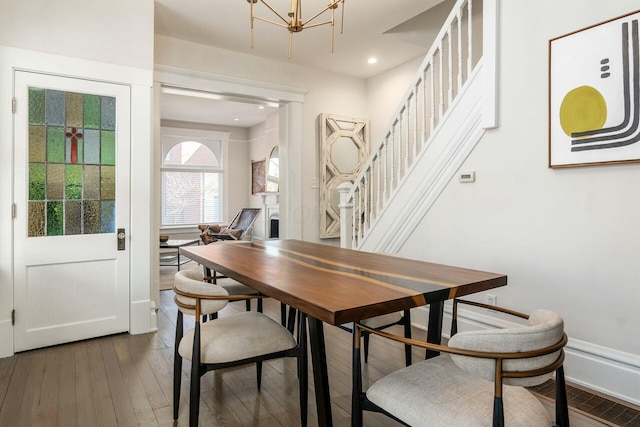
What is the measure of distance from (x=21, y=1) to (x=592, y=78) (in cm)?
391

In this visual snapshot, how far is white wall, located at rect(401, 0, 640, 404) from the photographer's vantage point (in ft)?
7.14

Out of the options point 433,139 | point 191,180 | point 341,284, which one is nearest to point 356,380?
point 341,284

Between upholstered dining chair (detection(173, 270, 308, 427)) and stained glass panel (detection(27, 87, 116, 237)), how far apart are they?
1.73 meters

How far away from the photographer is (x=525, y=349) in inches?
43.3

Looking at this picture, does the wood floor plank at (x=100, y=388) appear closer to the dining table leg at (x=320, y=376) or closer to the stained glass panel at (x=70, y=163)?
the stained glass panel at (x=70, y=163)

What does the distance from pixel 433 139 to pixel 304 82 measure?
243cm

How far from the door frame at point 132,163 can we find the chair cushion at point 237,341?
5.54 ft

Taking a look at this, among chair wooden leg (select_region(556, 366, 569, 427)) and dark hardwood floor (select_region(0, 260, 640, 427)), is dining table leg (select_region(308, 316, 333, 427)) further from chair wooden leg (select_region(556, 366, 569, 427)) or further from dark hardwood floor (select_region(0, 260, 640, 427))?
chair wooden leg (select_region(556, 366, 569, 427))

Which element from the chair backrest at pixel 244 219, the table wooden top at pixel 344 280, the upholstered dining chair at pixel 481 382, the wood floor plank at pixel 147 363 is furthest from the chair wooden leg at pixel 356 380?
the chair backrest at pixel 244 219

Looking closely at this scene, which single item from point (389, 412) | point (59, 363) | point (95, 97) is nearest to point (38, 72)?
point (95, 97)

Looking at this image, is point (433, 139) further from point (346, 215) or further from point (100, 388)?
point (100, 388)

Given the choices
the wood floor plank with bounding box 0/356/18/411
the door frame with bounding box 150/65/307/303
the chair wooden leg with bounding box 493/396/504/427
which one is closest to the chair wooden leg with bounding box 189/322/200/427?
the chair wooden leg with bounding box 493/396/504/427

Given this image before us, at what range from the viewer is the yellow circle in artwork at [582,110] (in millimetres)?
2221

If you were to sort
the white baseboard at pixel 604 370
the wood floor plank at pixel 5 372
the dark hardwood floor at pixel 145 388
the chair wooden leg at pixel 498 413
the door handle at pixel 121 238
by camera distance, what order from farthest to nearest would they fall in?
the door handle at pixel 121 238 → the wood floor plank at pixel 5 372 → the white baseboard at pixel 604 370 → the dark hardwood floor at pixel 145 388 → the chair wooden leg at pixel 498 413
